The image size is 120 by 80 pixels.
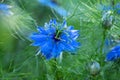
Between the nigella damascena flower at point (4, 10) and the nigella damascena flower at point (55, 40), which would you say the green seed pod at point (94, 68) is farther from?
the nigella damascena flower at point (4, 10)

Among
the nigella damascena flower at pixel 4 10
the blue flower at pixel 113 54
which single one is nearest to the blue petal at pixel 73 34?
the blue flower at pixel 113 54

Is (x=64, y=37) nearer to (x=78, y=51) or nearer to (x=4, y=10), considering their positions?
(x=78, y=51)

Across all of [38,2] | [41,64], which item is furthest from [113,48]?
[38,2]

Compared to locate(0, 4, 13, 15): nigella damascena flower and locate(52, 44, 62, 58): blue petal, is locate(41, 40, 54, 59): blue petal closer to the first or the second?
locate(52, 44, 62, 58): blue petal

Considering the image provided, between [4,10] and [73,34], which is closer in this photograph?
[73,34]

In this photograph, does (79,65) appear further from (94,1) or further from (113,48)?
(94,1)

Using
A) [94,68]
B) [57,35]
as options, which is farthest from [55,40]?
[94,68]

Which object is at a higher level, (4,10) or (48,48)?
(4,10)
